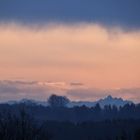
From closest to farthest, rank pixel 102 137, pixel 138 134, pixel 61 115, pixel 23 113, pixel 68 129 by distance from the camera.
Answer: pixel 23 113
pixel 138 134
pixel 102 137
pixel 68 129
pixel 61 115

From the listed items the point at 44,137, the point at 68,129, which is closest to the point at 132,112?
the point at 68,129

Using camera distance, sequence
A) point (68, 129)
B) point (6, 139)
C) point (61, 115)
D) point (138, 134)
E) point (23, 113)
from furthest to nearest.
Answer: point (61, 115) → point (68, 129) → point (138, 134) → point (23, 113) → point (6, 139)

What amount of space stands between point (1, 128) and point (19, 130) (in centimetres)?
108

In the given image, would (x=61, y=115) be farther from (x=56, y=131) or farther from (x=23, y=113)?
(x=23, y=113)

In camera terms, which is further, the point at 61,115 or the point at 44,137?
the point at 61,115

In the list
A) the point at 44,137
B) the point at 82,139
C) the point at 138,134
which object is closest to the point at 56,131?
the point at 82,139

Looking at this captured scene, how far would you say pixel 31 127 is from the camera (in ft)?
121

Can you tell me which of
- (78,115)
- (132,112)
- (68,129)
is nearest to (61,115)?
(78,115)

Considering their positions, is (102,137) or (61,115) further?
(61,115)

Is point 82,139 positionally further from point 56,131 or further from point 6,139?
point 6,139

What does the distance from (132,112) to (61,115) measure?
80.6 feet

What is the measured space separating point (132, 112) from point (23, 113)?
529ft

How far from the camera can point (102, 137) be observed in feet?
365

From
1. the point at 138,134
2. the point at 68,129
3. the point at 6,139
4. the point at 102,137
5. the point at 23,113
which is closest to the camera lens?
the point at 6,139
